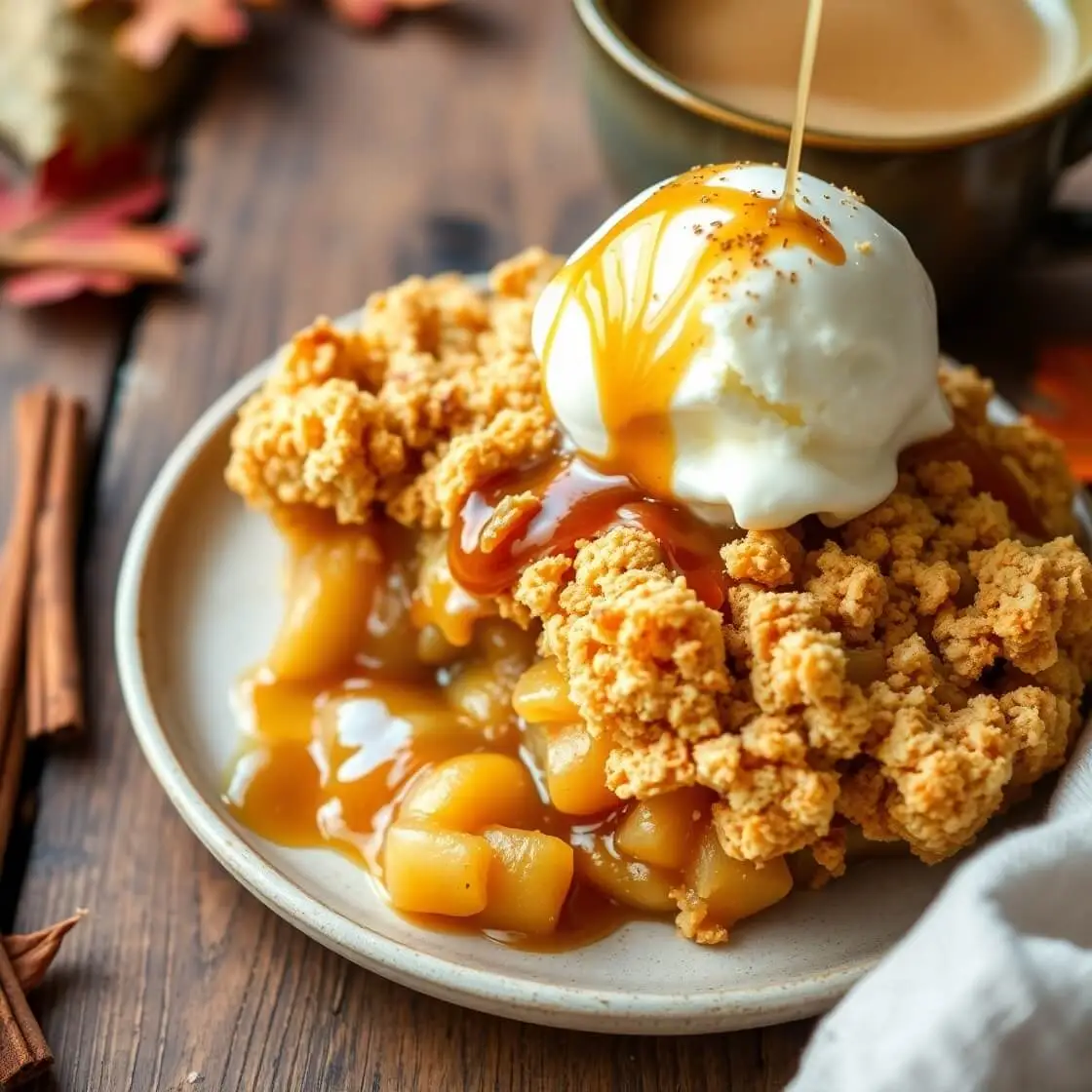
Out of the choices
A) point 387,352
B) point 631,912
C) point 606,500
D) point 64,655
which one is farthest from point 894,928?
point 64,655

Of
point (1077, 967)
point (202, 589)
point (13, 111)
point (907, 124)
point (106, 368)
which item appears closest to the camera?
point (1077, 967)

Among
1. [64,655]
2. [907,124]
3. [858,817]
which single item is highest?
[907,124]

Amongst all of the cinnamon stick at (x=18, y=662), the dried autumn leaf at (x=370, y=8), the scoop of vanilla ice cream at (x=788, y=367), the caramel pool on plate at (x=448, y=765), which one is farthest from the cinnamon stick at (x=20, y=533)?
the dried autumn leaf at (x=370, y=8)

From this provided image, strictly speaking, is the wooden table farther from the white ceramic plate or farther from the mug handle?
the mug handle

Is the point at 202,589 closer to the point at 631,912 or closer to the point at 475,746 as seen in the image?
the point at 475,746

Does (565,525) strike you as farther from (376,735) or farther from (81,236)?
(81,236)

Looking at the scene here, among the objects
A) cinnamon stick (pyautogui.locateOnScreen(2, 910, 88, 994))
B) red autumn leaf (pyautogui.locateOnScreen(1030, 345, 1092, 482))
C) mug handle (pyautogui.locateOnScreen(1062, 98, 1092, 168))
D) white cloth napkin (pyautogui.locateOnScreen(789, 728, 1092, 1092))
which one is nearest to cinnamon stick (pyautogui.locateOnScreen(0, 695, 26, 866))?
cinnamon stick (pyautogui.locateOnScreen(2, 910, 88, 994))

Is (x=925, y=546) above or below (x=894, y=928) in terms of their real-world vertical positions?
above
